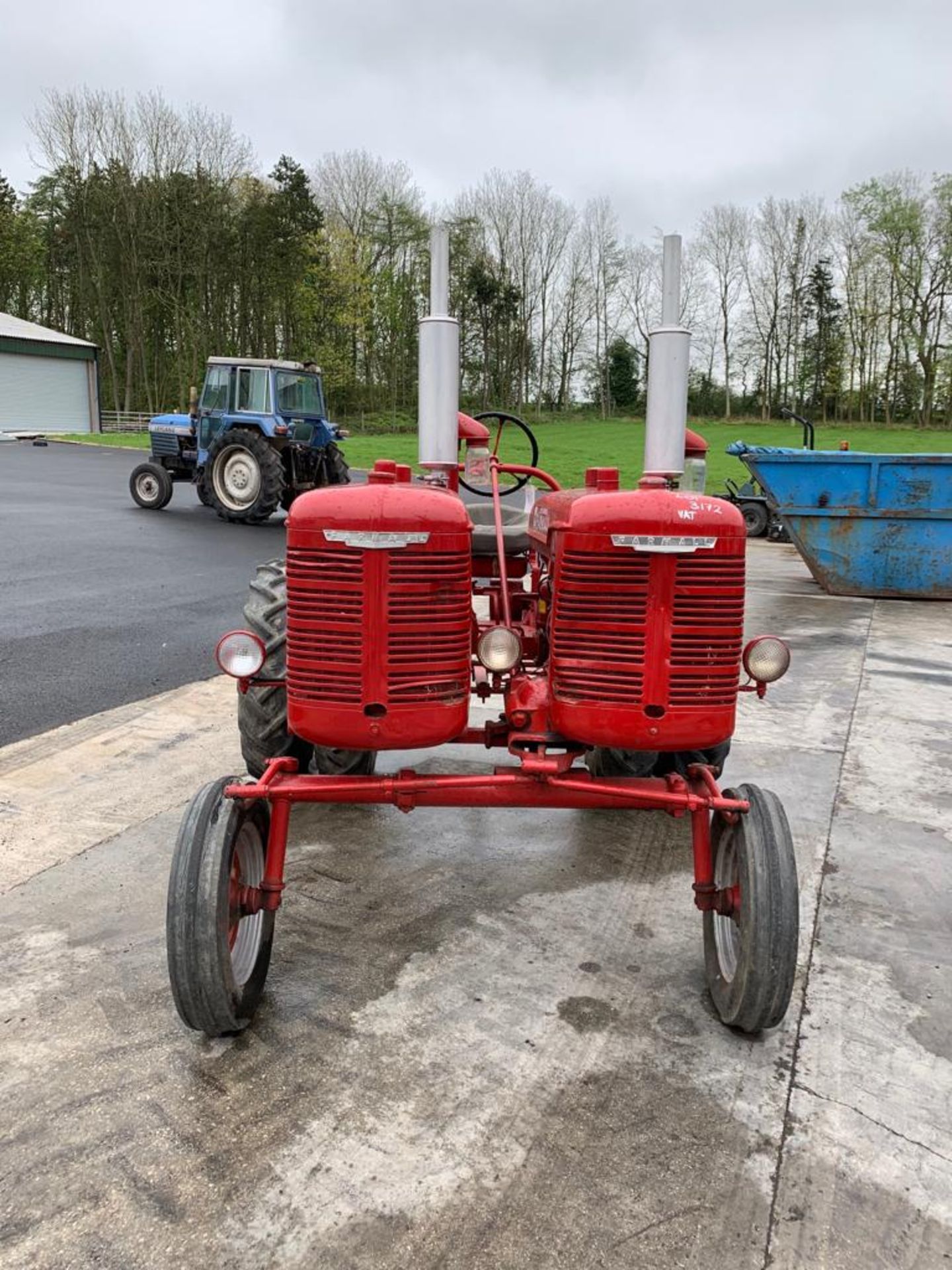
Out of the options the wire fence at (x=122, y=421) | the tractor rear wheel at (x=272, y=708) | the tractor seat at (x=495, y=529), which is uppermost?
the wire fence at (x=122, y=421)

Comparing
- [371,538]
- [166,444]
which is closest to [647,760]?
[371,538]

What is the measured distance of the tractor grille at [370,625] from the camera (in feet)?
7.55

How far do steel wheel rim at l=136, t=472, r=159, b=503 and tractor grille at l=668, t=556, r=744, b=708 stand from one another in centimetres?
1298

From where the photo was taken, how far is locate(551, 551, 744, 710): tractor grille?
2.29 m

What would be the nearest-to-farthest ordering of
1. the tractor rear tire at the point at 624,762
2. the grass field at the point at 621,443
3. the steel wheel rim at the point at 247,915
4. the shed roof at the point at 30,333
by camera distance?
the steel wheel rim at the point at 247,915, the tractor rear tire at the point at 624,762, the grass field at the point at 621,443, the shed roof at the point at 30,333

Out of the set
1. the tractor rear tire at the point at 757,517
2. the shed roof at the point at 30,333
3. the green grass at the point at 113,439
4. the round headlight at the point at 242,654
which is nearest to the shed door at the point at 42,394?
the shed roof at the point at 30,333

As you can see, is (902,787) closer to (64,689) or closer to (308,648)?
(308,648)

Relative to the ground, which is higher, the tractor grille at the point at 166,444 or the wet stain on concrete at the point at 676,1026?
the tractor grille at the point at 166,444

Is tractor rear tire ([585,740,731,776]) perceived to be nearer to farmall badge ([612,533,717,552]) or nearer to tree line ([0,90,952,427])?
farmall badge ([612,533,717,552])

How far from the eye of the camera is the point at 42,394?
36.6m

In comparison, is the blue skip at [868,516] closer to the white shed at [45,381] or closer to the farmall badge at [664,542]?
the farmall badge at [664,542]

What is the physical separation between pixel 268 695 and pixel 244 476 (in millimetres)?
10390

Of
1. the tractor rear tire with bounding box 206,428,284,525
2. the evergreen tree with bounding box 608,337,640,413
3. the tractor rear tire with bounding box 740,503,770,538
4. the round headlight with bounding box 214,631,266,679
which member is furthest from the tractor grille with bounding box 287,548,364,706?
the evergreen tree with bounding box 608,337,640,413

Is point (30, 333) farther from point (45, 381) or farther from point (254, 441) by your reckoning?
point (254, 441)
